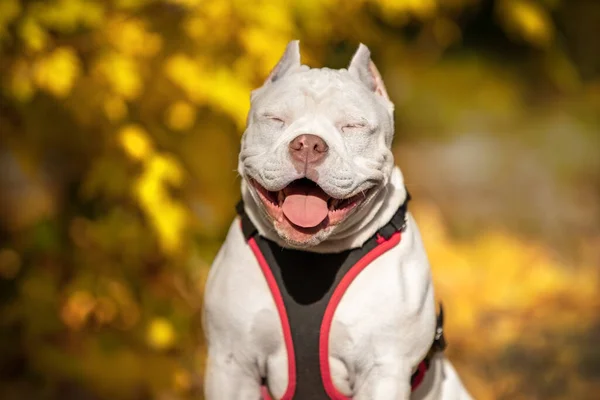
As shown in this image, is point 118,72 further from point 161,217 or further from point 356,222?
point 356,222

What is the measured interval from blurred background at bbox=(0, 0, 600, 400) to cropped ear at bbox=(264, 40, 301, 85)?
1042mm

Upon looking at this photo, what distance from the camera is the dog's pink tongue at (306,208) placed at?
2.47 meters

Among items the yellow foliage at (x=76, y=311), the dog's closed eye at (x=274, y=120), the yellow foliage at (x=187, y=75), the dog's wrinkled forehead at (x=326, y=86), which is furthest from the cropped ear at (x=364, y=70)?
the yellow foliage at (x=76, y=311)

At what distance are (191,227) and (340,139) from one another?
185 cm

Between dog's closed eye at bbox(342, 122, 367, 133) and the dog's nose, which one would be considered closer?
the dog's nose

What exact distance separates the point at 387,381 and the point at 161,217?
1545 mm

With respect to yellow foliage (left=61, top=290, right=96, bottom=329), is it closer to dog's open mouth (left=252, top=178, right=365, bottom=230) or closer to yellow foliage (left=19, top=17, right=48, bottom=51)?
yellow foliage (left=19, top=17, right=48, bottom=51)

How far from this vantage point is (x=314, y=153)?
242 centimetres

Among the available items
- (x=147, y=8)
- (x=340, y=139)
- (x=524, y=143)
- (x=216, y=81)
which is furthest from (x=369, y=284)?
(x=524, y=143)

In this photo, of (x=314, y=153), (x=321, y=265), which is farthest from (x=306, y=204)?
(x=321, y=265)

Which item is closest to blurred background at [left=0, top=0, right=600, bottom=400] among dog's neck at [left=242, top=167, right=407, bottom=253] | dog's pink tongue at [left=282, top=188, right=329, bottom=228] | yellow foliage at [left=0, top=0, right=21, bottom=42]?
yellow foliage at [left=0, top=0, right=21, bottom=42]

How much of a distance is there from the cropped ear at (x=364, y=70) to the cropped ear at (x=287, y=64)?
0.51ft

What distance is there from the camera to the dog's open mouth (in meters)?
2.47

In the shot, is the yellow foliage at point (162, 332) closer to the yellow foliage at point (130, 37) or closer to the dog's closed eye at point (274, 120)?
the yellow foliage at point (130, 37)
